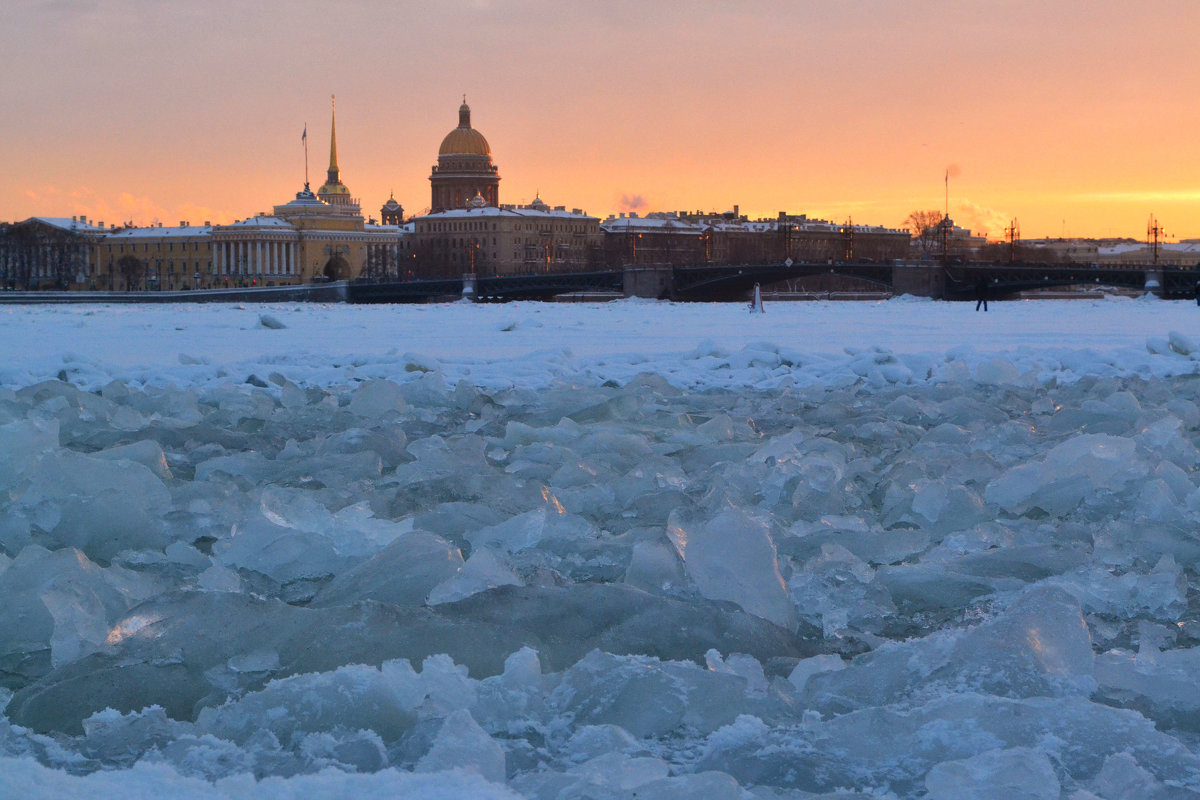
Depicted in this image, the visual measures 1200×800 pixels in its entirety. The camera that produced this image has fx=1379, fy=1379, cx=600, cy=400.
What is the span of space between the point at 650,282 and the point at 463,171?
3501 inches

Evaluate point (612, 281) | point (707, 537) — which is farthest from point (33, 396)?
point (612, 281)

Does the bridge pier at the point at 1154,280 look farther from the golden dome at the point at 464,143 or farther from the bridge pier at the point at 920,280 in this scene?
the golden dome at the point at 464,143

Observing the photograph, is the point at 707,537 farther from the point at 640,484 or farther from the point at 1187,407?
the point at 1187,407

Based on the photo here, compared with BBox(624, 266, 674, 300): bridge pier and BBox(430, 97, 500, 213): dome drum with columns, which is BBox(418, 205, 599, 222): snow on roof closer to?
BBox(430, 97, 500, 213): dome drum with columns

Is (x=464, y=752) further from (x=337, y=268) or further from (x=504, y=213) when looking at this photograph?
(x=504, y=213)

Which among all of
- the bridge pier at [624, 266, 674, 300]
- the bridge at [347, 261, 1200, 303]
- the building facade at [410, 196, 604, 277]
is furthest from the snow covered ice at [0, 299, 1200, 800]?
the building facade at [410, 196, 604, 277]

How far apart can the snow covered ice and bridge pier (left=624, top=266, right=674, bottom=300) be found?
53588 millimetres

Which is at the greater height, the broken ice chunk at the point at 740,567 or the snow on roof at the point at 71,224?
the snow on roof at the point at 71,224

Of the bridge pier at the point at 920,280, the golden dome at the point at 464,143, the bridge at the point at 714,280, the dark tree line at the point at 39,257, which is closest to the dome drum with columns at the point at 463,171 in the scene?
the golden dome at the point at 464,143

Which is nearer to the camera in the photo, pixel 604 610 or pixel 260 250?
pixel 604 610

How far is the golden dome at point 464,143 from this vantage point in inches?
5763

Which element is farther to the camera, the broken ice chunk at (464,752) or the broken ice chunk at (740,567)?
the broken ice chunk at (740,567)

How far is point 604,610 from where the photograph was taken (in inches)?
148

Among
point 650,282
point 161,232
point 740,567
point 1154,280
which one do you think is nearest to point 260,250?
point 161,232
